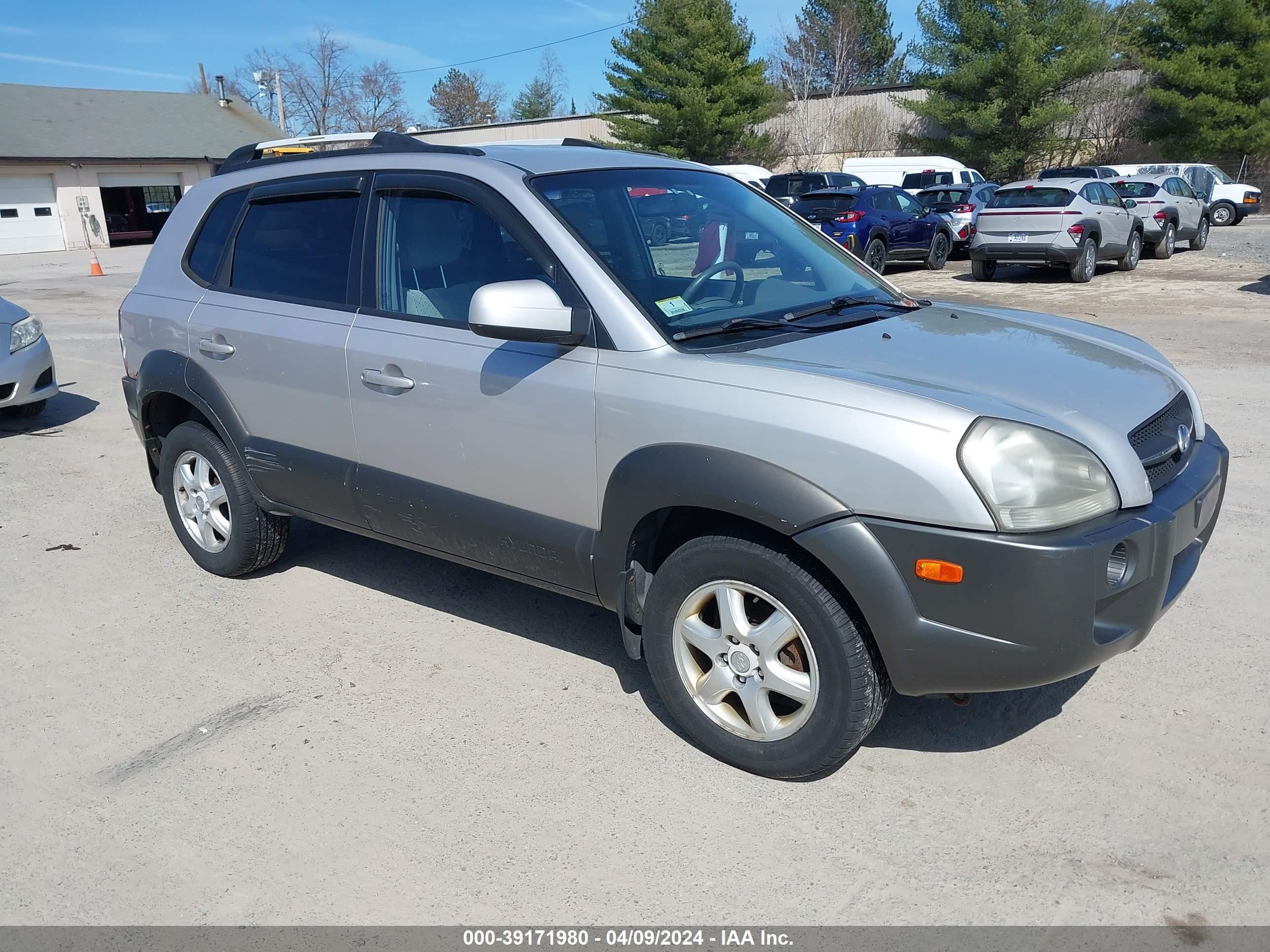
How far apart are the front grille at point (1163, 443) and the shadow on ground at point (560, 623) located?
0.96 meters

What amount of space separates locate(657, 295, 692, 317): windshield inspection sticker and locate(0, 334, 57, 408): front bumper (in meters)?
6.74

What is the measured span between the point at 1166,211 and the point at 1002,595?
2153 centimetres

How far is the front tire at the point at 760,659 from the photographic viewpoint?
3.06 m

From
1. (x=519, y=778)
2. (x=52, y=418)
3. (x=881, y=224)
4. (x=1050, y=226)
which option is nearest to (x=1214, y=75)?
(x=881, y=224)

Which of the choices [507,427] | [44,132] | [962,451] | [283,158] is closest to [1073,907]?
[962,451]

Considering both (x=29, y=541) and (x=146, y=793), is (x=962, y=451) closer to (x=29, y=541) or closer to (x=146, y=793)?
(x=146, y=793)

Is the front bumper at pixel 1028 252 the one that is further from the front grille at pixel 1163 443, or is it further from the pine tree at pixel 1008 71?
the pine tree at pixel 1008 71

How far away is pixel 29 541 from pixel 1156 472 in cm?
570

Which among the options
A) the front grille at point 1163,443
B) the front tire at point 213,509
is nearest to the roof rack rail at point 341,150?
the front tire at point 213,509

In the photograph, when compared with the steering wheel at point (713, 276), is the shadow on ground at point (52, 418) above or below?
below

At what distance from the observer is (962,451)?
2.78m

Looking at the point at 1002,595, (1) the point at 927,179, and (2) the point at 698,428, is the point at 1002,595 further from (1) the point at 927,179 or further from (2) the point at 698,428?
(1) the point at 927,179

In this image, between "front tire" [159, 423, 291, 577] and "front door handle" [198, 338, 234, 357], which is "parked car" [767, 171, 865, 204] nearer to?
"front tire" [159, 423, 291, 577]

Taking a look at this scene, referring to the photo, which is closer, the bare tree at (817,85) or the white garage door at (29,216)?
the white garage door at (29,216)
